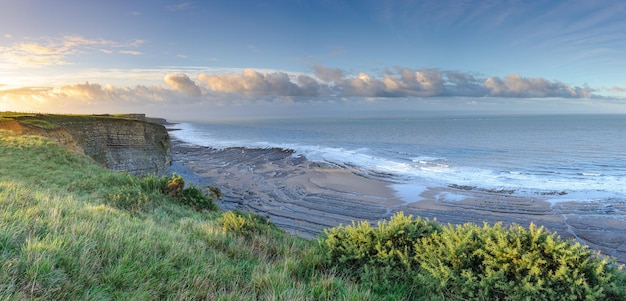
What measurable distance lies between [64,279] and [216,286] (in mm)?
1671

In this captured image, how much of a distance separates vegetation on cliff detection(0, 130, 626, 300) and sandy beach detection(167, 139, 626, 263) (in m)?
10.7

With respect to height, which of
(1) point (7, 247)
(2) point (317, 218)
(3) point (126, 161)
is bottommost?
(2) point (317, 218)

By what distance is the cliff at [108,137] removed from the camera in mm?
20875

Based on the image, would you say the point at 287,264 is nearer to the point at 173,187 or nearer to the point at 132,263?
the point at 132,263

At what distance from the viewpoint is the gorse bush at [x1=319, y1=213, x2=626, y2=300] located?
168 inches

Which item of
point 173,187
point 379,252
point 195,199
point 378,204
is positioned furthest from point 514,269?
point 378,204

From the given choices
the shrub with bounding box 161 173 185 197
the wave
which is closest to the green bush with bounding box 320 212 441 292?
the shrub with bounding box 161 173 185 197

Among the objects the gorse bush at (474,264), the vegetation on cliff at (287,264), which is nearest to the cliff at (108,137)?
the vegetation on cliff at (287,264)

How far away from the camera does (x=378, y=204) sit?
21656 millimetres

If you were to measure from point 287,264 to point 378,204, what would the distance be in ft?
55.1

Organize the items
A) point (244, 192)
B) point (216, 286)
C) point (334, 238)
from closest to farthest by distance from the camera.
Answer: point (216, 286)
point (334, 238)
point (244, 192)

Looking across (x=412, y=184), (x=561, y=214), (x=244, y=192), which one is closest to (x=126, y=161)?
(x=244, y=192)

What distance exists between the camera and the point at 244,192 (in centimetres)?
2520

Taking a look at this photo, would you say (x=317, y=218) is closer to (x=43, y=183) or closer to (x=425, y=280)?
(x=43, y=183)
